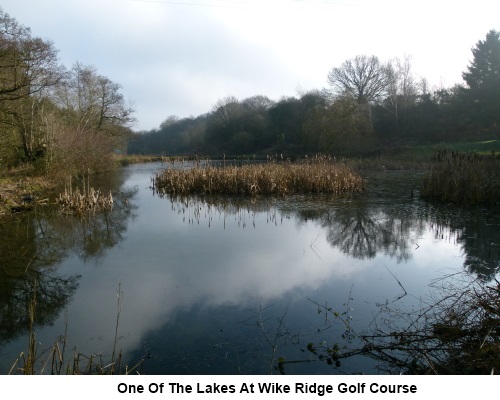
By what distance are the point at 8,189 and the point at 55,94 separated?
1261 centimetres

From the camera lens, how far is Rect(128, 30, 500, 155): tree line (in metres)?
27.8

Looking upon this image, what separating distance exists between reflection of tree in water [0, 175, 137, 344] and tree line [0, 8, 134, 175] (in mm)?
5063

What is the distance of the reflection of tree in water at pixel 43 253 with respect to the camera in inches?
180

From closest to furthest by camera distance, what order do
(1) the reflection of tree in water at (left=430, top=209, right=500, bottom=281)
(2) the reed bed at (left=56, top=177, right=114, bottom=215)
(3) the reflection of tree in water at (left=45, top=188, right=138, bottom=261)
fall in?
(1) the reflection of tree in water at (left=430, top=209, right=500, bottom=281) < (3) the reflection of tree in water at (left=45, top=188, right=138, bottom=261) < (2) the reed bed at (left=56, top=177, right=114, bottom=215)

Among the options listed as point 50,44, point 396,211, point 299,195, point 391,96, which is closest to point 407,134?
point 391,96

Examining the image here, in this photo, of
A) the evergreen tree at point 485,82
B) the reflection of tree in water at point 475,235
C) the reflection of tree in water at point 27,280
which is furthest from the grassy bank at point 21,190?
the evergreen tree at point 485,82

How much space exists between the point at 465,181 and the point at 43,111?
17408mm

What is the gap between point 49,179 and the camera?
16.1 metres

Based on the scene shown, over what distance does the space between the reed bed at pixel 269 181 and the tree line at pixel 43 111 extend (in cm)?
459

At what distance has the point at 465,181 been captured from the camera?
1117 cm

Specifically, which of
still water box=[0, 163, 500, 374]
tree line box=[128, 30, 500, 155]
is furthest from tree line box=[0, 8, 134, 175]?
tree line box=[128, 30, 500, 155]

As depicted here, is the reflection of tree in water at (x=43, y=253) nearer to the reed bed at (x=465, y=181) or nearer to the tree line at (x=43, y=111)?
the tree line at (x=43, y=111)

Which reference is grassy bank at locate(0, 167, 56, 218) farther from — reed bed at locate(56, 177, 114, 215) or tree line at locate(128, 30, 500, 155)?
tree line at locate(128, 30, 500, 155)

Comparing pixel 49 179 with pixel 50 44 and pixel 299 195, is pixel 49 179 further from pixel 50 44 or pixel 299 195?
pixel 299 195
